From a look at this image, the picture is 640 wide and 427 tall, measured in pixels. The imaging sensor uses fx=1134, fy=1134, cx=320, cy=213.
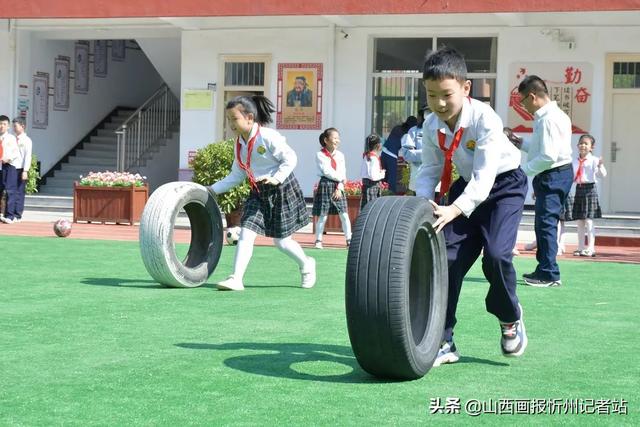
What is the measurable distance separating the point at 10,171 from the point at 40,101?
18.9 feet

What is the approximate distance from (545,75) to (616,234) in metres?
3.26

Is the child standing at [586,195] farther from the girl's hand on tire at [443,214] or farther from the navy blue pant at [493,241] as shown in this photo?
the girl's hand on tire at [443,214]

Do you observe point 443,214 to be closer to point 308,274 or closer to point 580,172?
point 308,274

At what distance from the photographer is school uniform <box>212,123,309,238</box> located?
9164mm

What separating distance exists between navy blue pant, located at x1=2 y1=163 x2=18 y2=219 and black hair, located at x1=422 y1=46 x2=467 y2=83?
13.8 metres

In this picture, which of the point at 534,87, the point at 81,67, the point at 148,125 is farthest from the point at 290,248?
the point at 81,67

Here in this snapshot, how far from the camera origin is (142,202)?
1866 cm

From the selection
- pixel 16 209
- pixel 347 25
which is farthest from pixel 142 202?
pixel 347 25

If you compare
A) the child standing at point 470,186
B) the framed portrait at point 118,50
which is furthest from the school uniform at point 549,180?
the framed portrait at point 118,50

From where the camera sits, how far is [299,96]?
2086 cm

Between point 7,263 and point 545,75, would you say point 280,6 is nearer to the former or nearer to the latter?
point 545,75

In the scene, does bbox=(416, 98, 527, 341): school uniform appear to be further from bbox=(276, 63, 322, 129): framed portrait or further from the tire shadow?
bbox=(276, 63, 322, 129): framed portrait

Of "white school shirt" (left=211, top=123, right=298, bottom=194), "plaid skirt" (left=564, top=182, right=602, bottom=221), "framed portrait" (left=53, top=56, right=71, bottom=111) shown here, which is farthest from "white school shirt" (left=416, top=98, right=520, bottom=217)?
"framed portrait" (left=53, top=56, right=71, bottom=111)

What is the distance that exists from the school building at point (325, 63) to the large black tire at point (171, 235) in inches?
384
